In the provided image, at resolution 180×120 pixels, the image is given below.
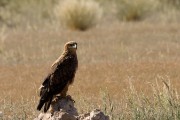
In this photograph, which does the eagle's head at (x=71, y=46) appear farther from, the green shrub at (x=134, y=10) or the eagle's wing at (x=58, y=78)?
the green shrub at (x=134, y=10)

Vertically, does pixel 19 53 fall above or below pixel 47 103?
below

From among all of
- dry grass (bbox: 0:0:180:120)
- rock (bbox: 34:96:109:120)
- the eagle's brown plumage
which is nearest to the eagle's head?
the eagle's brown plumage

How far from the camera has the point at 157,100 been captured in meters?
11.1

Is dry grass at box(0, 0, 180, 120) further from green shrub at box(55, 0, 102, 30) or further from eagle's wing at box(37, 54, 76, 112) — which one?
eagle's wing at box(37, 54, 76, 112)

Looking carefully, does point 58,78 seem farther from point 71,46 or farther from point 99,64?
point 99,64

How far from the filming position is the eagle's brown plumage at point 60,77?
33.3 feet

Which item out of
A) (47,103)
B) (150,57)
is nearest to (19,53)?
(150,57)

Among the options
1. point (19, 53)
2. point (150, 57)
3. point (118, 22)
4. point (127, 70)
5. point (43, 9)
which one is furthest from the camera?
point (43, 9)

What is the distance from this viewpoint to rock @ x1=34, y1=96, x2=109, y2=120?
954 cm

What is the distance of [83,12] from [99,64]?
32.9ft

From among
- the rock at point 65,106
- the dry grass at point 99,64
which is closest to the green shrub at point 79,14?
the dry grass at point 99,64

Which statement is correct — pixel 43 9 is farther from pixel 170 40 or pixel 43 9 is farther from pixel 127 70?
pixel 127 70

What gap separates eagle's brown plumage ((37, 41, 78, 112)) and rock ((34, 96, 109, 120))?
119mm

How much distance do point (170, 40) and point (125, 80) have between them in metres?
8.02
